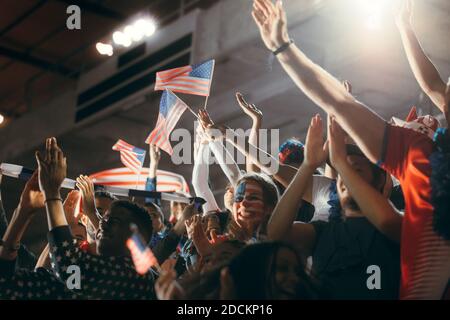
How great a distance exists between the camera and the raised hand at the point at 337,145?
2.23m

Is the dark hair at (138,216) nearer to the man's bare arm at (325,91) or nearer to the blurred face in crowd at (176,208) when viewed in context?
the man's bare arm at (325,91)

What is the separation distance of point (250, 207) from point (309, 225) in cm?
26

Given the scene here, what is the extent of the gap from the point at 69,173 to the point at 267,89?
17.2 feet

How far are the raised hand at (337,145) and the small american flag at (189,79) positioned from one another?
2065mm

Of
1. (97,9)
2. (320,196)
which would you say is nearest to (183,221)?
(320,196)

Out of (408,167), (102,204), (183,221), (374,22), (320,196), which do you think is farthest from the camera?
(374,22)

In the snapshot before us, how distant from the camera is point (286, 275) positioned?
1998 millimetres

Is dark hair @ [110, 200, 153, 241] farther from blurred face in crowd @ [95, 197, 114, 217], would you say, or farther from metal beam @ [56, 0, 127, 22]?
metal beam @ [56, 0, 127, 22]

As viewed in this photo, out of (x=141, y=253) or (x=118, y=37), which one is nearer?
(x=141, y=253)

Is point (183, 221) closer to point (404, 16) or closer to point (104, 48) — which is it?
point (404, 16)

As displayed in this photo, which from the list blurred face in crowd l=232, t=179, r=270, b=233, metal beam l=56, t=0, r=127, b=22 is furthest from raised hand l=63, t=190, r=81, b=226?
metal beam l=56, t=0, r=127, b=22

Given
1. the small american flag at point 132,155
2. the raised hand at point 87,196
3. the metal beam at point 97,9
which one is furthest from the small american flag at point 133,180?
the metal beam at point 97,9

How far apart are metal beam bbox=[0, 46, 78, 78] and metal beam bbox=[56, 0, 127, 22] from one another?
1.10m
